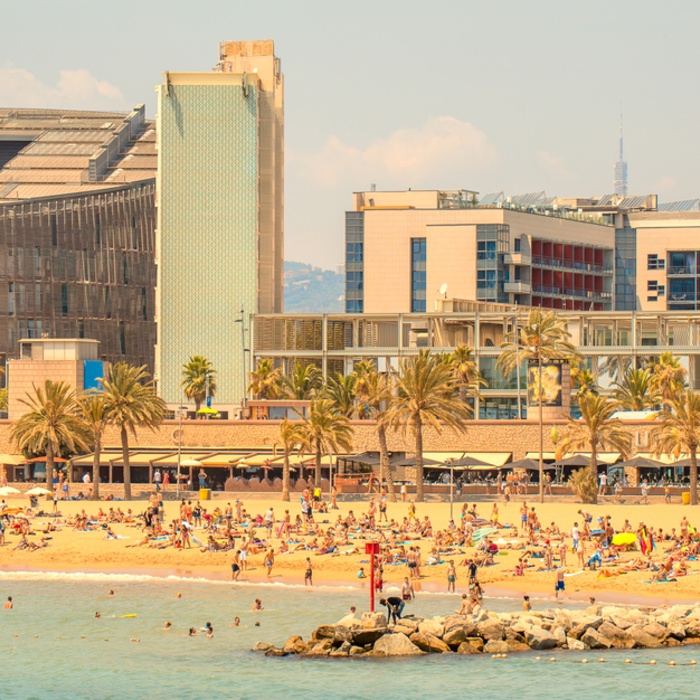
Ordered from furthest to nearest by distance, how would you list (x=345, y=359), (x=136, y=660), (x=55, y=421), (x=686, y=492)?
(x=345, y=359) → (x=55, y=421) → (x=686, y=492) → (x=136, y=660)

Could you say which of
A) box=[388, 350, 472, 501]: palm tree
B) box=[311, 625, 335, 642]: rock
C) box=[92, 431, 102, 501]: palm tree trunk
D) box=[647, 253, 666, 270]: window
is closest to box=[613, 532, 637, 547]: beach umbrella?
box=[311, 625, 335, 642]: rock

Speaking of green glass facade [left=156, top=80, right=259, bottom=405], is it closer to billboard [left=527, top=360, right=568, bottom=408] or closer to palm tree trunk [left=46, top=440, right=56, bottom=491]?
billboard [left=527, top=360, right=568, bottom=408]

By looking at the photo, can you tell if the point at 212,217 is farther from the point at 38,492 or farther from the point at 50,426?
the point at 38,492

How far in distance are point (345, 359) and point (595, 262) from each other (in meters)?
58.0

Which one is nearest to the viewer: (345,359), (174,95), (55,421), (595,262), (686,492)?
(686,492)

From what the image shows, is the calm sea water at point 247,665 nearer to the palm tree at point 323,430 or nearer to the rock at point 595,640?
the rock at point 595,640

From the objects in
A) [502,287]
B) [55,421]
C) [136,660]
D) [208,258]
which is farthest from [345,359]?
[136,660]

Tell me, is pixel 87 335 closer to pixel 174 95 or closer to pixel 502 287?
pixel 174 95

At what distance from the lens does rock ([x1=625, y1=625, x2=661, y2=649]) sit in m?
53.9

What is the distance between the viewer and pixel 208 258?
508ft

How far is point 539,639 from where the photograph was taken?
5338cm

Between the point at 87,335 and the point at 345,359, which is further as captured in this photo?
the point at 87,335

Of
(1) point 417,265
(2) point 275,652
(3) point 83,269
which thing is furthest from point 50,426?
(3) point 83,269

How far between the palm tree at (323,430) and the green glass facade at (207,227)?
61922 mm
